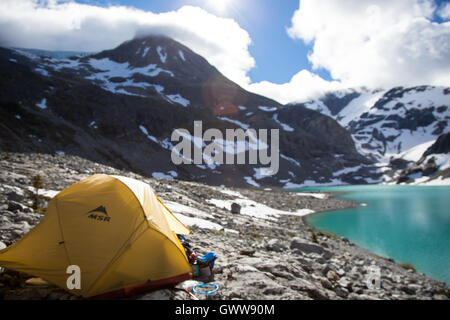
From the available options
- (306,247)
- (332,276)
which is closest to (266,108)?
(306,247)

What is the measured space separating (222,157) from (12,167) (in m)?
→ 93.7

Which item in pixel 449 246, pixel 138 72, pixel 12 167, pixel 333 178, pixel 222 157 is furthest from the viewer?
pixel 138 72

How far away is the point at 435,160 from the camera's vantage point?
14425 cm

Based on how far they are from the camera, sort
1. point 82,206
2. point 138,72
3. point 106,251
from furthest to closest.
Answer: point 138,72
point 82,206
point 106,251

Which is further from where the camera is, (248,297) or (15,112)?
(15,112)

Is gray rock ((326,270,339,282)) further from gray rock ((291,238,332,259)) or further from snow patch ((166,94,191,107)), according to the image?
snow patch ((166,94,191,107))

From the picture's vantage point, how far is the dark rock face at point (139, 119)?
69.9 metres

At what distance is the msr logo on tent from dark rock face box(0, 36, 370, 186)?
48709 millimetres

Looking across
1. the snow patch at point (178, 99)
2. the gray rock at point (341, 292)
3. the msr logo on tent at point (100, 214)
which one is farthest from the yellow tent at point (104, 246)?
the snow patch at point (178, 99)

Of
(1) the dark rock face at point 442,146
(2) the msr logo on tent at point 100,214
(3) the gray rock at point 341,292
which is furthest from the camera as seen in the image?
(1) the dark rock face at point 442,146

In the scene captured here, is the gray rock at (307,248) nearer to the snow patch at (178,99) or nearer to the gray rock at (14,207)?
the gray rock at (14,207)

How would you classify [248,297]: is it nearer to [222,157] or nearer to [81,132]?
[81,132]

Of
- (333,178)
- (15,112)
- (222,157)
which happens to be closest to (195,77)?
(222,157)

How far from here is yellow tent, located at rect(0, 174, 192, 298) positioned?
5.45 m
